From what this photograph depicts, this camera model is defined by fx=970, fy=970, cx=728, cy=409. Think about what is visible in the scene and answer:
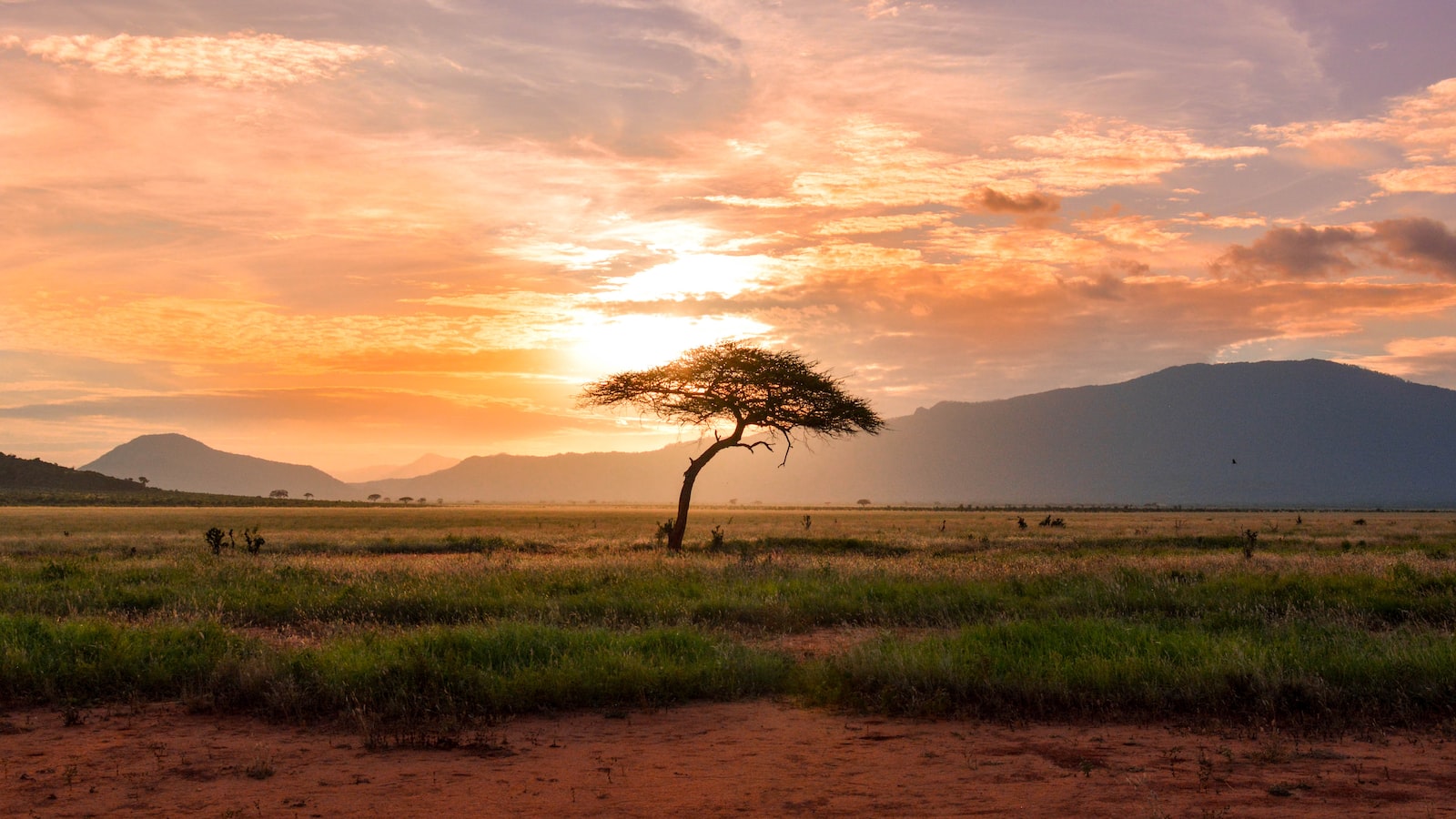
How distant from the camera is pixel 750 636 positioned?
52.3ft

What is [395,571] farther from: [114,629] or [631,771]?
[631,771]

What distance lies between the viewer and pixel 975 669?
36.6 ft

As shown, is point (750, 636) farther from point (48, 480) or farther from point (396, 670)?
point (48, 480)

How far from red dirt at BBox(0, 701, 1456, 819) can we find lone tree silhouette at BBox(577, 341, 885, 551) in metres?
23.8

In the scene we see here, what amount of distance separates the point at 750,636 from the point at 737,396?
1995 centimetres

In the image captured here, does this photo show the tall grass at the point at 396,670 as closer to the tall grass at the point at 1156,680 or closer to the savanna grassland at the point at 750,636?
the savanna grassland at the point at 750,636

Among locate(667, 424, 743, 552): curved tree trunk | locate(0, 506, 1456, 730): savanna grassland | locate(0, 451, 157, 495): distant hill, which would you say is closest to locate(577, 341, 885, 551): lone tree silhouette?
locate(667, 424, 743, 552): curved tree trunk

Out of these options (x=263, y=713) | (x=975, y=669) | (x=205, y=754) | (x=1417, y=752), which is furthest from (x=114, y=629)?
(x=1417, y=752)

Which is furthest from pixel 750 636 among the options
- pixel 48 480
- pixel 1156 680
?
pixel 48 480

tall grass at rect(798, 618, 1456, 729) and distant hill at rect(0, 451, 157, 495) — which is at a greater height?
distant hill at rect(0, 451, 157, 495)

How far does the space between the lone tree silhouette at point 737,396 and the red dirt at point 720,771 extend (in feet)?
78.1

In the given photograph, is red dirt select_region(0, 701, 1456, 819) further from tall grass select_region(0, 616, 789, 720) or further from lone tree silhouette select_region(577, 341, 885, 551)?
lone tree silhouette select_region(577, 341, 885, 551)

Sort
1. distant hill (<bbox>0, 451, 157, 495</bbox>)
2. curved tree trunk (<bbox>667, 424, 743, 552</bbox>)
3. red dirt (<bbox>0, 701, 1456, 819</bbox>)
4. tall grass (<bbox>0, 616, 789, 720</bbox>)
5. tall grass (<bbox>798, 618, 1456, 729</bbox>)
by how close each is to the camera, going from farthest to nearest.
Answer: distant hill (<bbox>0, 451, 157, 495</bbox>)
curved tree trunk (<bbox>667, 424, 743, 552</bbox>)
tall grass (<bbox>0, 616, 789, 720</bbox>)
tall grass (<bbox>798, 618, 1456, 729</bbox>)
red dirt (<bbox>0, 701, 1456, 819</bbox>)

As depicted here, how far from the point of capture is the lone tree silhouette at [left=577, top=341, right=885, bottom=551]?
1375 inches
